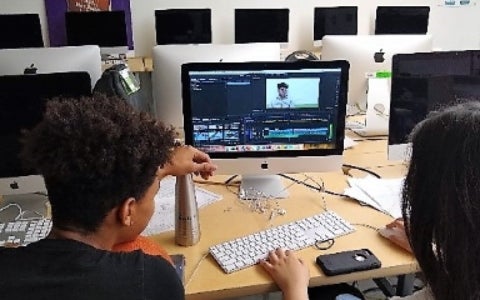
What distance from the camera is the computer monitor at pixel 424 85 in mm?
1732

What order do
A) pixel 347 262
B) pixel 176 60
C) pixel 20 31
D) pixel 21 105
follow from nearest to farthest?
pixel 347 262, pixel 21 105, pixel 176 60, pixel 20 31

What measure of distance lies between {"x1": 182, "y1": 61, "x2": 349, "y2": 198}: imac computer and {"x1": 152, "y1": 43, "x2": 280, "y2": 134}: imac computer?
0.45 metres

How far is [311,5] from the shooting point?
530cm

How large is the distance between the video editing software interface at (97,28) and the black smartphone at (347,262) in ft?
13.0

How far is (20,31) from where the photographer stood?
470cm

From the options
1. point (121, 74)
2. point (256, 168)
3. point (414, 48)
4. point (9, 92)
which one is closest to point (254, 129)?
point (256, 168)

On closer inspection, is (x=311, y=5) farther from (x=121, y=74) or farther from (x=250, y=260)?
(x=250, y=260)

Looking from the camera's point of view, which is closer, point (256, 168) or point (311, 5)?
point (256, 168)

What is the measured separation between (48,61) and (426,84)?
1.40m

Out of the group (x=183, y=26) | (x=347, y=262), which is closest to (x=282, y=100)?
(x=347, y=262)

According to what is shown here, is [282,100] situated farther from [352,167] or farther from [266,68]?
[352,167]

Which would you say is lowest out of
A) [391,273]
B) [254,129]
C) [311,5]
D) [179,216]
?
[391,273]

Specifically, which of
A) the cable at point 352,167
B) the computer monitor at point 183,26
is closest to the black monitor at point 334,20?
the computer monitor at point 183,26

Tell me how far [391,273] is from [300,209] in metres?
0.38
